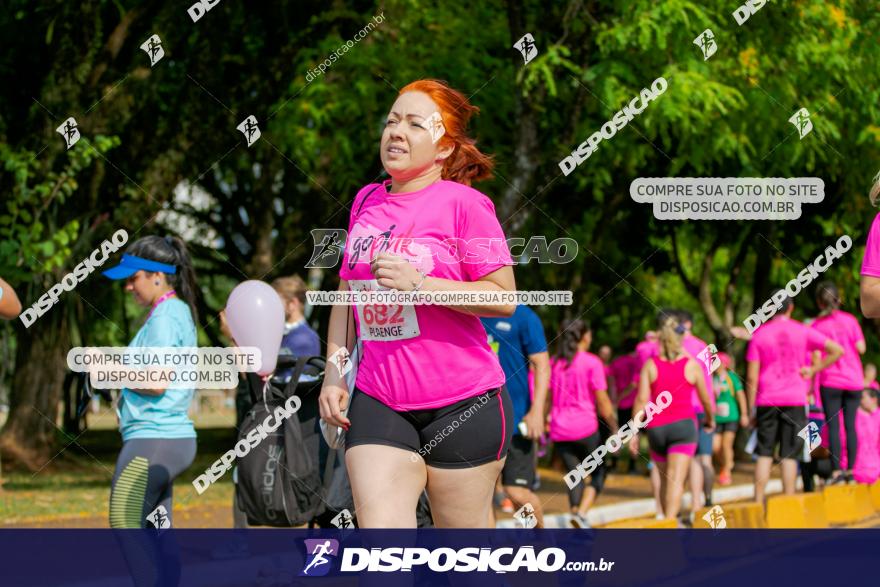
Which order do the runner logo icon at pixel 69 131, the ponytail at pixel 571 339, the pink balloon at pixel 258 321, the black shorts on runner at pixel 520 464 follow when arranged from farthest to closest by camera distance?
1. the runner logo icon at pixel 69 131
2. the ponytail at pixel 571 339
3. the black shorts on runner at pixel 520 464
4. the pink balloon at pixel 258 321

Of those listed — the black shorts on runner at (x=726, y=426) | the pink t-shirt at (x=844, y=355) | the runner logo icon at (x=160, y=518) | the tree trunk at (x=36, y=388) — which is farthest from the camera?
the tree trunk at (x=36, y=388)

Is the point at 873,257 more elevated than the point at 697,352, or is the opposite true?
the point at 873,257

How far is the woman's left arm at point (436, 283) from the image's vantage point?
4191 millimetres

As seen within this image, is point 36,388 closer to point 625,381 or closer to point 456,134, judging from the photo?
point 625,381

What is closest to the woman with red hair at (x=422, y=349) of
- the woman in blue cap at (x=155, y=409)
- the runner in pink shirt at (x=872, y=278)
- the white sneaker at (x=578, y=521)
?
the runner in pink shirt at (x=872, y=278)

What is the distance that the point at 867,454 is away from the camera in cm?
1212

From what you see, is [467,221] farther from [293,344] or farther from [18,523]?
[18,523]

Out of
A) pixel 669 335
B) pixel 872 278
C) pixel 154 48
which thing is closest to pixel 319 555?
pixel 872 278

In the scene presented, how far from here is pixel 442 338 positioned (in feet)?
14.3

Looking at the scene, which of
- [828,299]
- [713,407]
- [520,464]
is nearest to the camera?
[520,464]

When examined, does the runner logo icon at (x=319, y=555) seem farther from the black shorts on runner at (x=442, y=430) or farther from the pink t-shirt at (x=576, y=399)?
the pink t-shirt at (x=576, y=399)

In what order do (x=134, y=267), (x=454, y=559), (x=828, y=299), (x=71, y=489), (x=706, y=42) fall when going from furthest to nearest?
(x=71, y=489) → (x=706, y=42) → (x=828, y=299) → (x=134, y=267) → (x=454, y=559)

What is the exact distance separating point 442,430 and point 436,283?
18.7 inches

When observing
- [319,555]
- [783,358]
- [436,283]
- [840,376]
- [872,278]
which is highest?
[436,283]
